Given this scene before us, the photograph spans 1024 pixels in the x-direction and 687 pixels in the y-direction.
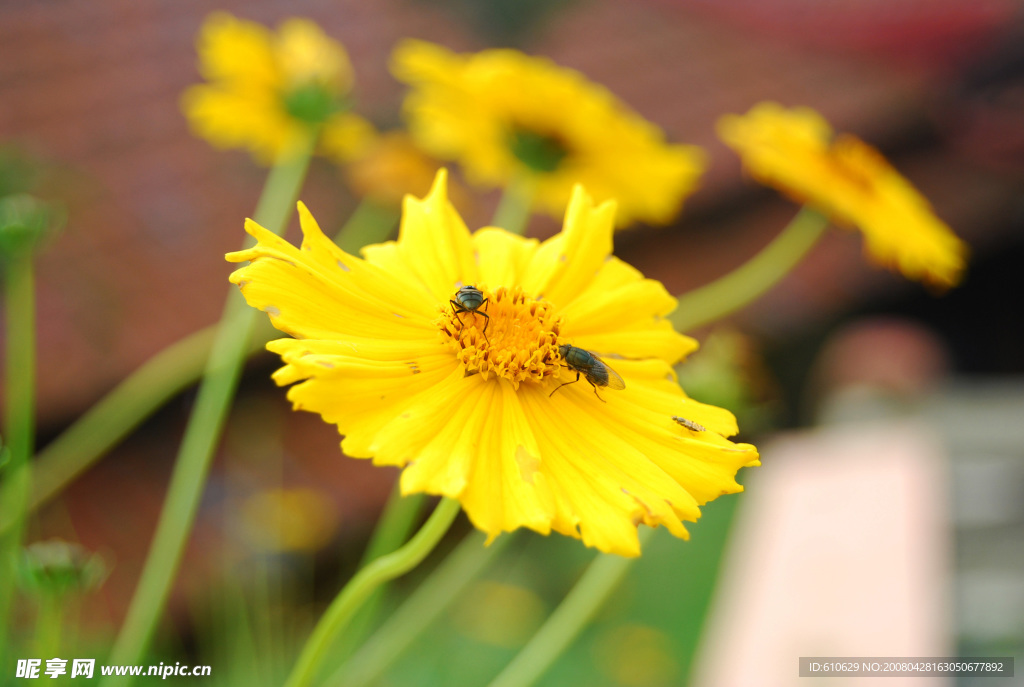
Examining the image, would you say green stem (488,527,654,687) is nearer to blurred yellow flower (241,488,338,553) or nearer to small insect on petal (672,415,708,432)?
small insect on petal (672,415,708,432)

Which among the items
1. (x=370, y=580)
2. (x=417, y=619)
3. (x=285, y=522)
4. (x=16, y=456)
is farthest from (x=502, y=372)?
(x=285, y=522)

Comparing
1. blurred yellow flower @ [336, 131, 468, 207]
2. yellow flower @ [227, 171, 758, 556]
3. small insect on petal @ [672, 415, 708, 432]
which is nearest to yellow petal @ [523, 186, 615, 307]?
yellow flower @ [227, 171, 758, 556]

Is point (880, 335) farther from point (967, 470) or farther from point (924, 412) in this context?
point (967, 470)

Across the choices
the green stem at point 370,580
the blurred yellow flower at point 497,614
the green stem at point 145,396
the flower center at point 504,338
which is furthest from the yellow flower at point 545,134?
the blurred yellow flower at point 497,614

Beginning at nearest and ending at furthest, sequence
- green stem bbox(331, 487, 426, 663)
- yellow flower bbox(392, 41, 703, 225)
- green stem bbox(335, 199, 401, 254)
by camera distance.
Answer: green stem bbox(331, 487, 426, 663) → yellow flower bbox(392, 41, 703, 225) → green stem bbox(335, 199, 401, 254)

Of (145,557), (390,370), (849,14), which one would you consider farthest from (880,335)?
(390,370)

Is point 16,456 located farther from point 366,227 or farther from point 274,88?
Answer: point 366,227

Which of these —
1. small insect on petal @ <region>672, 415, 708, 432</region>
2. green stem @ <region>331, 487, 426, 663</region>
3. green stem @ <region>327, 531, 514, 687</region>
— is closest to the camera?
small insect on petal @ <region>672, 415, 708, 432</region>
